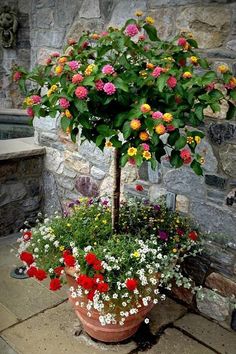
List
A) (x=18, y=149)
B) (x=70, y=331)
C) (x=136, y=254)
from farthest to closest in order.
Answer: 1. (x=18, y=149)
2. (x=70, y=331)
3. (x=136, y=254)

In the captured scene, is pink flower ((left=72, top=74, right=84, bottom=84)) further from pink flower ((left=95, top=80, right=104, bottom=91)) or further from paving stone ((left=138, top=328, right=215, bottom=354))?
paving stone ((left=138, top=328, right=215, bottom=354))

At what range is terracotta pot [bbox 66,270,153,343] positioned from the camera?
69.9 inches

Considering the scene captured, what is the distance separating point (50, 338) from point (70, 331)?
11 centimetres

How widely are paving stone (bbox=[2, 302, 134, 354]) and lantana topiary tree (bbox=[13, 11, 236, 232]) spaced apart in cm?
93

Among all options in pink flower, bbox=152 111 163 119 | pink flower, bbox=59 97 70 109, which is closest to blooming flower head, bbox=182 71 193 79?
pink flower, bbox=152 111 163 119

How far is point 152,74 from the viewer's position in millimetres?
1384

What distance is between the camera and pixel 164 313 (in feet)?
6.96

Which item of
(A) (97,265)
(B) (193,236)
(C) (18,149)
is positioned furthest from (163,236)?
(C) (18,149)

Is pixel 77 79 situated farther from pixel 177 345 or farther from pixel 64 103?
pixel 177 345

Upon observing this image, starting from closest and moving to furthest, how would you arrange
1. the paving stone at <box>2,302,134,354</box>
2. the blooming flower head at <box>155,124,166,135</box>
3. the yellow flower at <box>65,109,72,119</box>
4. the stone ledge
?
the blooming flower head at <box>155,124,166,135</box>
the yellow flower at <box>65,109,72,119</box>
the paving stone at <box>2,302,134,354</box>
the stone ledge

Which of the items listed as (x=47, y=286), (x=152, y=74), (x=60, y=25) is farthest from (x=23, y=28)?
(x=152, y=74)

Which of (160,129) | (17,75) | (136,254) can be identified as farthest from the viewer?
(136,254)

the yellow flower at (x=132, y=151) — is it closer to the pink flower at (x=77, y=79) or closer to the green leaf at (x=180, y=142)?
the green leaf at (x=180, y=142)

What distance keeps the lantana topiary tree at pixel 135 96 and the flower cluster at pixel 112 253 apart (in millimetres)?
498
